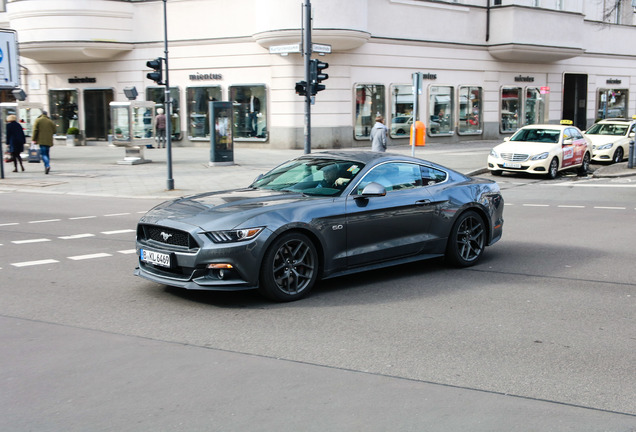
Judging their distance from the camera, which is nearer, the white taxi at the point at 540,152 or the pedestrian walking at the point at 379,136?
the white taxi at the point at 540,152

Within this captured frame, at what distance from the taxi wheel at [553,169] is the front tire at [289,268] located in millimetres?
16185

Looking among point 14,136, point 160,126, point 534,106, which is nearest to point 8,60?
point 14,136

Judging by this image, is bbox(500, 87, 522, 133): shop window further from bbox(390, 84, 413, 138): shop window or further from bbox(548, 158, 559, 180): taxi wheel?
bbox(548, 158, 559, 180): taxi wheel

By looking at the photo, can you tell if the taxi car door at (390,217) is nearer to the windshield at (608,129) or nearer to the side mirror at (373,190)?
the side mirror at (373,190)

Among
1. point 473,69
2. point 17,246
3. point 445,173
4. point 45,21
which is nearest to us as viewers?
point 445,173

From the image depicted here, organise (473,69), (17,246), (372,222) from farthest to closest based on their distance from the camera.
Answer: (473,69), (17,246), (372,222)

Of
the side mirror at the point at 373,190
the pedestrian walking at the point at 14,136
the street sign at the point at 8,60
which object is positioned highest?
the street sign at the point at 8,60

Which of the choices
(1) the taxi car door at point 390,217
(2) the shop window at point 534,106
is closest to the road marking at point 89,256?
(1) the taxi car door at point 390,217

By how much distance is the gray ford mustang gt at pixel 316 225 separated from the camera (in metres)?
6.85

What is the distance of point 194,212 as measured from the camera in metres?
7.18

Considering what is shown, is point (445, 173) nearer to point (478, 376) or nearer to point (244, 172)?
point (478, 376)

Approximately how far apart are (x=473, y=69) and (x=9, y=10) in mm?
21970

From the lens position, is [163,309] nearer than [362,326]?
No

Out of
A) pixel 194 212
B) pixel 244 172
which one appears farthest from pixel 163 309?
pixel 244 172
